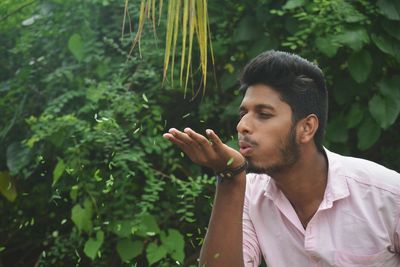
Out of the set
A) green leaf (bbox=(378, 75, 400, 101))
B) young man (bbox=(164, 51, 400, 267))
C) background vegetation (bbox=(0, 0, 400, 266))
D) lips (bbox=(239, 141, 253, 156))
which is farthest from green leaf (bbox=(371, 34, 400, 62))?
lips (bbox=(239, 141, 253, 156))

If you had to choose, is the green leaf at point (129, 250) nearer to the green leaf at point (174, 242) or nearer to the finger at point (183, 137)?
the green leaf at point (174, 242)

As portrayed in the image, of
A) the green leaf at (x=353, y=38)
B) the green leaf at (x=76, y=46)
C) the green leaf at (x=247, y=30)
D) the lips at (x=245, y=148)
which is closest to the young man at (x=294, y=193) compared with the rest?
the lips at (x=245, y=148)

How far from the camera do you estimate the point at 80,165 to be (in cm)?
421

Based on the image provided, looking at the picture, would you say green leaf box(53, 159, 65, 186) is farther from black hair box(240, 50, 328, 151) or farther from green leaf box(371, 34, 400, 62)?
green leaf box(371, 34, 400, 62)

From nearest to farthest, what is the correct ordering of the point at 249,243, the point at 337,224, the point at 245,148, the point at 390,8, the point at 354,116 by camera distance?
the point at 245,148 → the point at 337,224 → the point at 249,243 → the point at 390,8 → the point at 354,116

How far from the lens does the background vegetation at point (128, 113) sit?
13.8ft

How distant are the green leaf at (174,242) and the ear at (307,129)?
1.23m

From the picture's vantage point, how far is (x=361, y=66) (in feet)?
14.0

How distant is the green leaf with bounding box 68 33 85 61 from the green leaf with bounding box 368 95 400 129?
4.84 ft

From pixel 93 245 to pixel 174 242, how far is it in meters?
0.38

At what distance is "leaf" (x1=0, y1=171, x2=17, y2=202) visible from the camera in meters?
4.40

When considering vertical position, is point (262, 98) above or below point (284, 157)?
above

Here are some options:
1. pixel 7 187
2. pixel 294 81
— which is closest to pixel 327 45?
pixel 294 81

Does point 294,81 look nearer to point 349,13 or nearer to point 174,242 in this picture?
point 349,13
